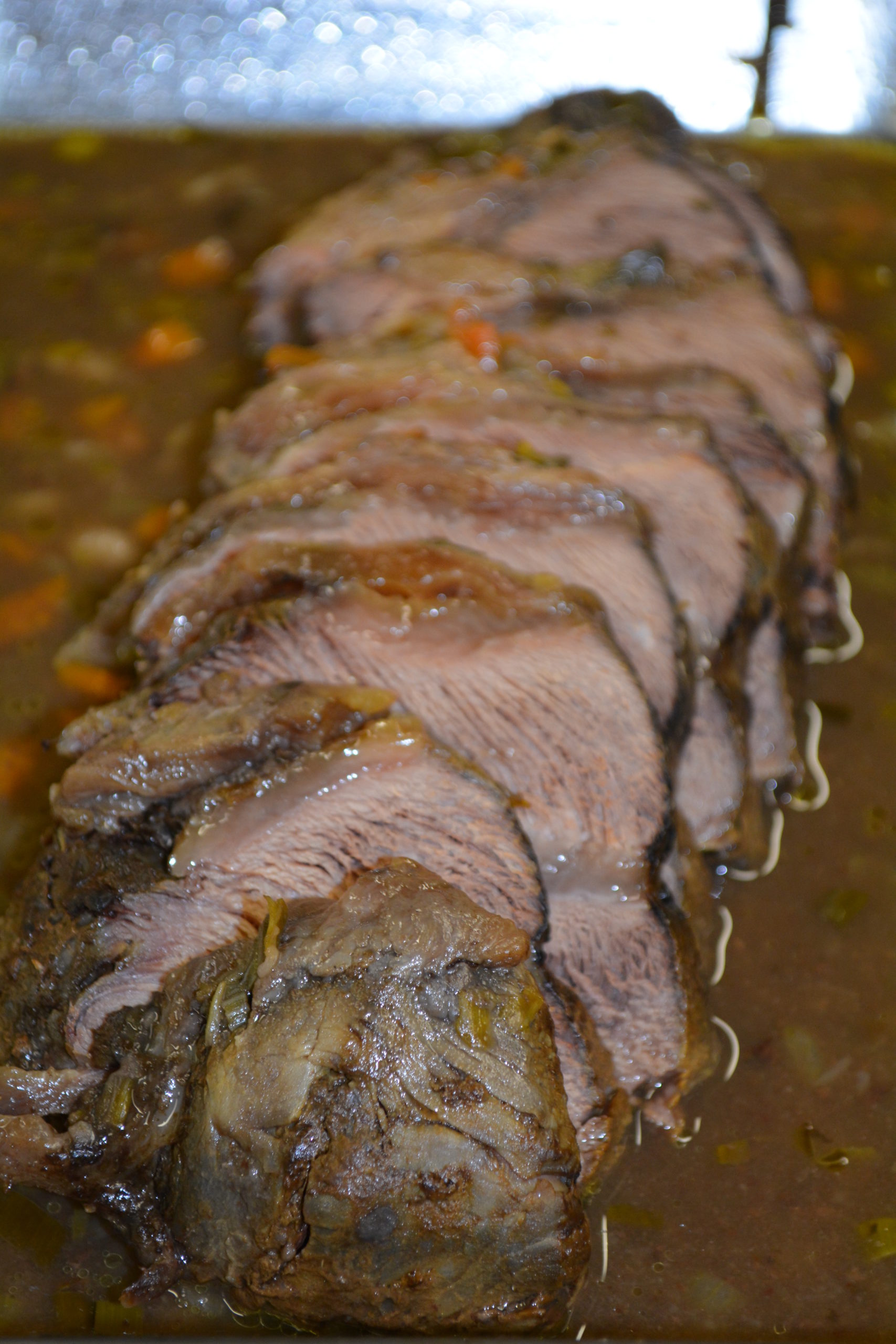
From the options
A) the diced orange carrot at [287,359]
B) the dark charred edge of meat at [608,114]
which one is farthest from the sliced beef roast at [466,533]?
the dark charred edge of meat at [608,114]

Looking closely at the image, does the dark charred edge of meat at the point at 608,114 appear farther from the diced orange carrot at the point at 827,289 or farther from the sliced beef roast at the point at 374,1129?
the sliced beef roast at the point at 374,1129

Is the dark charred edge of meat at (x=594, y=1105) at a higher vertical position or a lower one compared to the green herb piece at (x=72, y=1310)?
higher

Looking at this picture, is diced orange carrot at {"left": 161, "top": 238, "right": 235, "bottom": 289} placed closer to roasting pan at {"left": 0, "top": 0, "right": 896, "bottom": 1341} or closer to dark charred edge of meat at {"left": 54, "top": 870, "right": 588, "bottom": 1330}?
roasting pan at {"left": 0, "top": 0, "right": 896, "bottom": 1341}

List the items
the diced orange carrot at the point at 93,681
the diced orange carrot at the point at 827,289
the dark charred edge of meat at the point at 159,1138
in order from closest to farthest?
1. the dark charred edge of meat at the point at 159,1138
2. the diced orange carrot at the point at 93,681
3. the diced orange carrot at the point at 827,289

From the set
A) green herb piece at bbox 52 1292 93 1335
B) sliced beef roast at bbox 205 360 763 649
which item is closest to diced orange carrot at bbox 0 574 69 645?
sliced beef roast at bbox 205 360 763 649

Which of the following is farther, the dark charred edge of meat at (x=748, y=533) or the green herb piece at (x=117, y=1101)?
the dark charred edge of meat at (x=748, y=533)

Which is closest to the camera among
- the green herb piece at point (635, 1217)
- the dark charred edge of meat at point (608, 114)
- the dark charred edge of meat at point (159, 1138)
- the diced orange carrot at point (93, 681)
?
the dark charred edge of meat at point (159, 1138)

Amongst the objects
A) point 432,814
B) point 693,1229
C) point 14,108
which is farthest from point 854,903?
point 14,108

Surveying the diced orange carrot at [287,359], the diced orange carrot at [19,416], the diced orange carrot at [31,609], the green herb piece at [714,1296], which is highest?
the diced orange carrot at [287,359]
